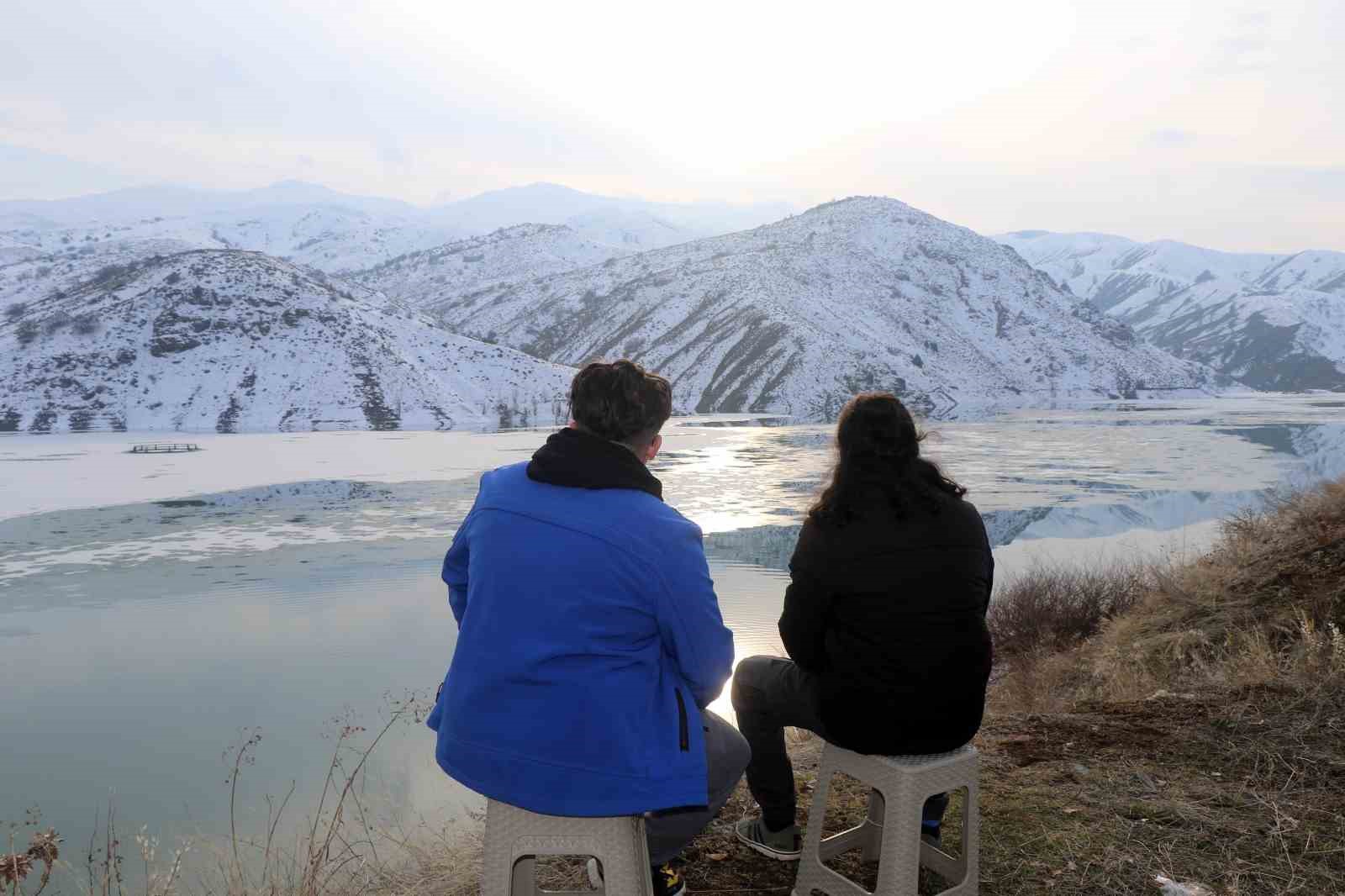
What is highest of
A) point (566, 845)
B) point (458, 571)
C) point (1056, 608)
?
point (458, 571)

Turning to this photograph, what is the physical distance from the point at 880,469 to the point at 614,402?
859mm

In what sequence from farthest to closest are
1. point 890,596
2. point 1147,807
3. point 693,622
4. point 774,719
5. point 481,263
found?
point 481,263 → point 1147,807 → point 774,719 → point 890,596 → point 693,622

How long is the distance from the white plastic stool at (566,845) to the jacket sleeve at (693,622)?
438mm

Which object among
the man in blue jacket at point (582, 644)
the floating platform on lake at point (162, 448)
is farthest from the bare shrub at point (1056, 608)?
the floating platform on lake at point (162, 448)

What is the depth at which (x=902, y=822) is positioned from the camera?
9.28ft

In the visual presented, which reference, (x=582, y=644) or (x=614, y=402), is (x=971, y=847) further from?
(x=614, y=402)

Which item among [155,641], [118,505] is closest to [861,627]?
[155,641]

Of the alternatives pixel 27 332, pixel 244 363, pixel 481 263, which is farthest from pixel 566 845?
pixel 481 263

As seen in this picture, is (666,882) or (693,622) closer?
(693,622)

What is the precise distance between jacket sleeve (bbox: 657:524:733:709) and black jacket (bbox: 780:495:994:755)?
456mm

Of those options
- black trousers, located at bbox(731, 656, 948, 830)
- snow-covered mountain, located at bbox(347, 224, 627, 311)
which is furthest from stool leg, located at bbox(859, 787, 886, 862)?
snow-covered mountain, located at bbox(347, 224, 627, 311)

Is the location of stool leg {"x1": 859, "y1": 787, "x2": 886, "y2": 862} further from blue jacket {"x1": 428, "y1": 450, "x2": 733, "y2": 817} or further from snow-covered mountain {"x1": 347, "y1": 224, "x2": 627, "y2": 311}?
snow-covered mountain {"x1": 347, "y1": 224, "x2": 627, "y2": 311}

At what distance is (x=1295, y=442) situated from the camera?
35.5 meters

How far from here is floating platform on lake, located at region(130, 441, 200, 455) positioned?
3325 centimetres
